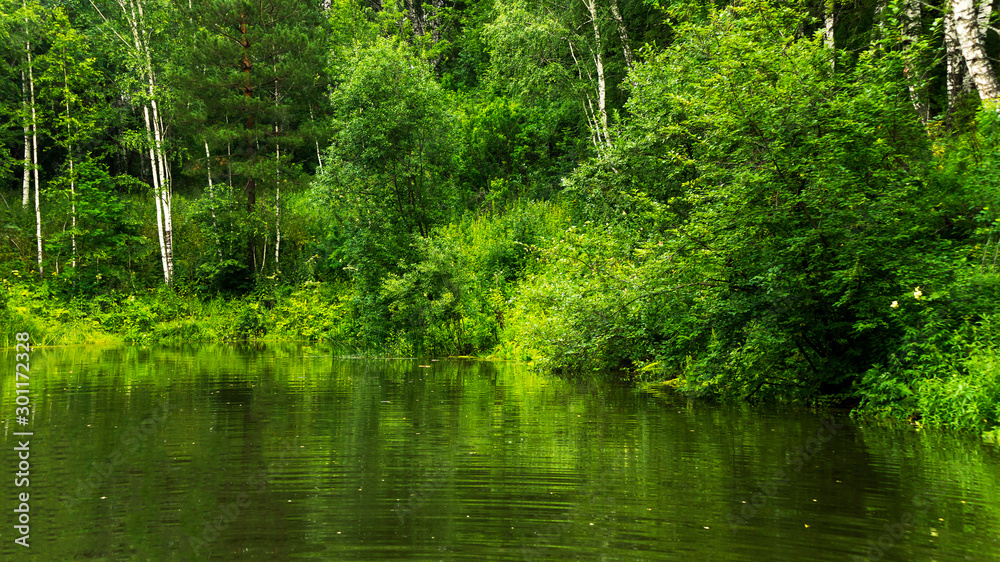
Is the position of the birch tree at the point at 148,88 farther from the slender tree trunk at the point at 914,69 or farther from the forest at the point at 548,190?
the slender tree trunk at the point at 914,69

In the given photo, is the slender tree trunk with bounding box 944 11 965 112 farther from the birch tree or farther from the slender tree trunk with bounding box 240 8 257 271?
the birch tree

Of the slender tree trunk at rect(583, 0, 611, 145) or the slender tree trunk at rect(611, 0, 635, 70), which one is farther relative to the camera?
the slender tree trunk at rect(611, 0, 635, 70)

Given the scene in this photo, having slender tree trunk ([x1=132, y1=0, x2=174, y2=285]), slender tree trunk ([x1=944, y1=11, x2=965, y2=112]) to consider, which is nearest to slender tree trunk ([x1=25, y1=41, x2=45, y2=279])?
slender tree trunk ([x1=132, y1=0, x2=174, y2=285])

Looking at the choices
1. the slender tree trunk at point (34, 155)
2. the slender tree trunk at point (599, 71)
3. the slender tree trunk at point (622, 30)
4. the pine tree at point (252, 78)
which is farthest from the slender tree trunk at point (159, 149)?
the slender tree trunk at point (622, 30)

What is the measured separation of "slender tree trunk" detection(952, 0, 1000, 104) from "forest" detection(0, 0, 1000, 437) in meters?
0.06

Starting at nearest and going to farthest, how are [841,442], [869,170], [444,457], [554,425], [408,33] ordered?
[444,457], [841,442], [554,425], [869,170], [408,33]

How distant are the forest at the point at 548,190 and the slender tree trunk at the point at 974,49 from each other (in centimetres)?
6

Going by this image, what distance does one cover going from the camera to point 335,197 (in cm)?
2745

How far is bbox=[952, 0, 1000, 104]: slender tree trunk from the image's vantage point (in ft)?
41.9

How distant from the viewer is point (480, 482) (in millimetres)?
6910

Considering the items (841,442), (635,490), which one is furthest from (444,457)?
(841,442)

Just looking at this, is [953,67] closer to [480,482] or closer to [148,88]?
[480,482]

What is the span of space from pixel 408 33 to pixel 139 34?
1570 cm

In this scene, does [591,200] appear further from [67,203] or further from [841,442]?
[67,203]
